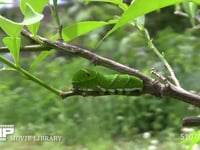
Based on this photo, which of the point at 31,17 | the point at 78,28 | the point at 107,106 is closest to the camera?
the point at 31,17

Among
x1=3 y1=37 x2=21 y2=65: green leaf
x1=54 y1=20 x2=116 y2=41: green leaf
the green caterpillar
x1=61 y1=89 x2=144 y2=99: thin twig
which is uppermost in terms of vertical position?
x1=54 y1=20 x2=116 y2=41: green leaf

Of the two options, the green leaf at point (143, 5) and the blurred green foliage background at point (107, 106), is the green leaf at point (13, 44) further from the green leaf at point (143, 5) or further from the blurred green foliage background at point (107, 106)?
the blurred green foliage background at point (107, 106)

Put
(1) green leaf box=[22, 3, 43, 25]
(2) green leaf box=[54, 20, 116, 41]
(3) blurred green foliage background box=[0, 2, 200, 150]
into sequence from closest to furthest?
(1) green leaf box=[22, 3, 43, 25] < (2) green leaf box=[54, 20, 116, 41] < (3) blurred green foliage background box=[0, 2, 200, 150]

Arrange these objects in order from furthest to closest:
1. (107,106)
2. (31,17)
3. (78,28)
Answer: (107,106) → (78,28) → (31,17)

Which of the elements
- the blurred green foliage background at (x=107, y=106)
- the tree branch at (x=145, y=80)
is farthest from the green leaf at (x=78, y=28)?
the blurred green foliage background at (x=107, y=106)

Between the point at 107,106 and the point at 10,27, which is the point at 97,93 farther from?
the point at 107,106

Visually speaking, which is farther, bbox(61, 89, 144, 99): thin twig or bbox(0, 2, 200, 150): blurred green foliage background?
bbox(0, 2, 200, 150): blurred green foliage background

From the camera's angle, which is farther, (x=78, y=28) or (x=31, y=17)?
(x=78, y=28)

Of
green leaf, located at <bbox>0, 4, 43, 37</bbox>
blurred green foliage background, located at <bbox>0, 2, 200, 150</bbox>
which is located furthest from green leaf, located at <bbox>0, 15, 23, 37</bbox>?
blurred green foliage background, located at <bbox>0, 2, 200, 150</bbox>

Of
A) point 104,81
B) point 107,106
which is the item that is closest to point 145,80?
point 104,81

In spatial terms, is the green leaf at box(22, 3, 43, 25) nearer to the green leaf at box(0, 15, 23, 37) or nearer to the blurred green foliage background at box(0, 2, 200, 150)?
the green leaf at box(0, 15, 23, 37)
